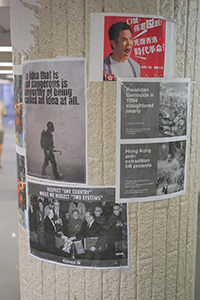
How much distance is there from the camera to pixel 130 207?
1739 mm

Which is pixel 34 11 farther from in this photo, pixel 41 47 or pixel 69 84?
pixel 69 84

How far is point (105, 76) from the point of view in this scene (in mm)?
1616

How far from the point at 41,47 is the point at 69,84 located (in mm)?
238

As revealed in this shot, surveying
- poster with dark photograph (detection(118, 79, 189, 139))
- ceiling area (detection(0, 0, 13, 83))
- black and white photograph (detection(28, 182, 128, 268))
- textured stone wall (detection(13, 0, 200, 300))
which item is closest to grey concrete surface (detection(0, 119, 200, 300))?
textured stone wall (detection(13, 0, 200, 300))

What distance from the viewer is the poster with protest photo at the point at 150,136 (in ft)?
5.40

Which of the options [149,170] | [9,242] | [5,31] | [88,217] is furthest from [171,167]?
[9,242]

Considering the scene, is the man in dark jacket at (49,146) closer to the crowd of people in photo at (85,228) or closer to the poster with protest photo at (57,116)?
the poster with protest photo at (57,116)

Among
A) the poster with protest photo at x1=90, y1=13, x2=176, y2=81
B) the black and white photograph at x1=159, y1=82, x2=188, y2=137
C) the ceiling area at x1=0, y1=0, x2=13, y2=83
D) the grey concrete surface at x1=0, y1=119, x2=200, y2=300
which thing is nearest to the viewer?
the poster with protest photo at x1=90, y1=13, x2=176, y2=81

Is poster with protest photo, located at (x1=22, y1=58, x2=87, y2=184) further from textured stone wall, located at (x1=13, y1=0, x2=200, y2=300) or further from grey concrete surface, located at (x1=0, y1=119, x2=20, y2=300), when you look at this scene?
grey concrete surface, located at (x1=0, y1=119, x2=20, y2=300)

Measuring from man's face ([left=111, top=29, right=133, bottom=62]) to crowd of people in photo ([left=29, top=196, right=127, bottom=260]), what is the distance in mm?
683

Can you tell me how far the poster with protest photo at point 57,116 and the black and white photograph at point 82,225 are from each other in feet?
0.30

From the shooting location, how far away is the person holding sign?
1.59 m

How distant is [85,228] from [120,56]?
835mm

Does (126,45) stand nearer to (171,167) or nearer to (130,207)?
(171,167)
